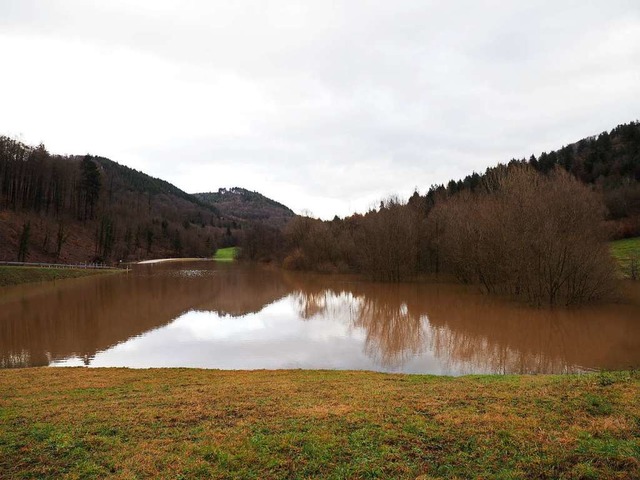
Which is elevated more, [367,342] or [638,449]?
[638,449]

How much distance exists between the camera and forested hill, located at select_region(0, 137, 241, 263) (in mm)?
60938

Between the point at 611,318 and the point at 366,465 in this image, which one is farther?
the point at 611,318

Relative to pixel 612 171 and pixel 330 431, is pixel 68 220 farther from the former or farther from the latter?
pixel 612 171

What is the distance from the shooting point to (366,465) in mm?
4969

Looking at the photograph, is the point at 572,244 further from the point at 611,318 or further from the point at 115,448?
the point at 115,448

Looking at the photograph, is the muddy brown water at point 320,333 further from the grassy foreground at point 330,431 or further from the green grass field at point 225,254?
the green grass field at point 225,254

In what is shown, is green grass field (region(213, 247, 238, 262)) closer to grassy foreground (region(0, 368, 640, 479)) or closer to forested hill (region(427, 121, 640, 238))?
forested hill (region(427, 121, 640, 238))

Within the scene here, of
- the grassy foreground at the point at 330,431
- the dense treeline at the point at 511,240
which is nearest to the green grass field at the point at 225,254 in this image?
the dense treeline at the point at 511,240

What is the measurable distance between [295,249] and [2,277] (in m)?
46.0

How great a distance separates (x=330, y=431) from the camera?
5.98 metres

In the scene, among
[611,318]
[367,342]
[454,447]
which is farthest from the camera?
[611,318]

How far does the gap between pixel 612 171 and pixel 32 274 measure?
86.8 metres

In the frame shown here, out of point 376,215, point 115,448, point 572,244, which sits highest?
point 376,215

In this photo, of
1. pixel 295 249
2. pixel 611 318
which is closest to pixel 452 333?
pixel 611 318
